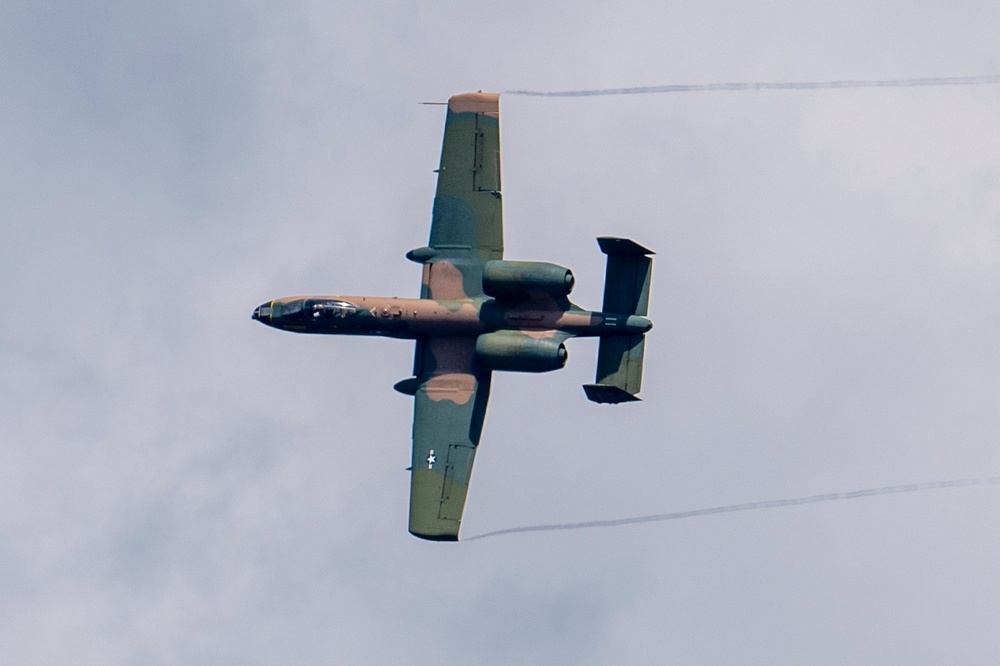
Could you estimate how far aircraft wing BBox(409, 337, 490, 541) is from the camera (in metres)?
62.9

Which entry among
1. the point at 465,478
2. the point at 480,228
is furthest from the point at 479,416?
the point at 480,228

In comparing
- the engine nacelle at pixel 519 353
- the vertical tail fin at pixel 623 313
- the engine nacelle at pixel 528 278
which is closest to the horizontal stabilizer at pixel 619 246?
the vertical tail fin at pixel 623 313

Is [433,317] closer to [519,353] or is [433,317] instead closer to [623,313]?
[519,353]

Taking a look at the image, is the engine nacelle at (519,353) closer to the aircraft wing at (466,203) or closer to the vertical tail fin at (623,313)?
the vertical tail fin at (623,313)

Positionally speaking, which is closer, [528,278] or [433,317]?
A: [528,278]

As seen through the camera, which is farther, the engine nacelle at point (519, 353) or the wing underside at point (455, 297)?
the wing underside at point (455, 297)

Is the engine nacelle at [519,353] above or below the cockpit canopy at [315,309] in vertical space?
below

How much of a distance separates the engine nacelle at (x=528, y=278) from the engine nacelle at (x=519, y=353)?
4.94 ft

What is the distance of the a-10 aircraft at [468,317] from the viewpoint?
62344mm

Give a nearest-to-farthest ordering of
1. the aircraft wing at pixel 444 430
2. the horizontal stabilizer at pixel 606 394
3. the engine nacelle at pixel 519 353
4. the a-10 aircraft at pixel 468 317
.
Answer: the horizontal stabilizer at pixel 606 394, the engine nacelle at pixel 519 353, the a-10 aircraft at pixel 468 317, the aircraft wing at pixel 444 430

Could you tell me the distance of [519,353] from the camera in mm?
62281

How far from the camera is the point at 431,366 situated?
64.6 m

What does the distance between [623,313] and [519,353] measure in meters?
3.56

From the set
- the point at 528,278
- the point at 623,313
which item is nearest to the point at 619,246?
the point at 623,313
